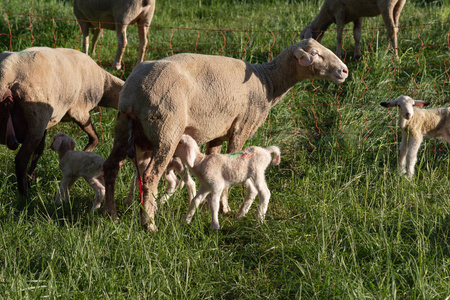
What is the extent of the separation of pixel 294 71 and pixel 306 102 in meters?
2.27

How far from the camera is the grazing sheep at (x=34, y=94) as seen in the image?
456 centimetres

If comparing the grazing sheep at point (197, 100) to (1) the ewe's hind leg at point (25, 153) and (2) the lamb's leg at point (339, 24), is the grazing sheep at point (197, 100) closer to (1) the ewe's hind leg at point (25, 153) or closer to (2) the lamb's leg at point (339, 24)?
(1) the ewe's hind leg at point (25, 153)

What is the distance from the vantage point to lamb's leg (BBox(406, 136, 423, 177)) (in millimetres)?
5508

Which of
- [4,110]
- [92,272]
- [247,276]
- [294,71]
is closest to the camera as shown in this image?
[92,272]

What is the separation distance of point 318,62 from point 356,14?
397cm

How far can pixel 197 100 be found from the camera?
4340 mm

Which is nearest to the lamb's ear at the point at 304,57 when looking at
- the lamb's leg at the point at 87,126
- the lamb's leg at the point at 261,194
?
the lamb's leg at the point at 261,194

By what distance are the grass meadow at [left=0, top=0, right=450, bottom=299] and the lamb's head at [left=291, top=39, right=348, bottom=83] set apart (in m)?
0.95

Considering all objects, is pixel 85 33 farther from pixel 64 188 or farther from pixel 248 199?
pixel 248 199

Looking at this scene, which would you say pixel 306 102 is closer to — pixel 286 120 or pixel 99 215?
pixel 286 120

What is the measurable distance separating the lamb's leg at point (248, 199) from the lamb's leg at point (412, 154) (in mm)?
1766

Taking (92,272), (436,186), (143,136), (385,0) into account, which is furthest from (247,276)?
(385,0)

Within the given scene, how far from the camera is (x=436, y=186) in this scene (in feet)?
16.4

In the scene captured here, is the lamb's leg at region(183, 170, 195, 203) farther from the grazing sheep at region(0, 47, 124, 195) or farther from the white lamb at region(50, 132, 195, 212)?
the grazing sheep at region(0, 47, 124, 195)
